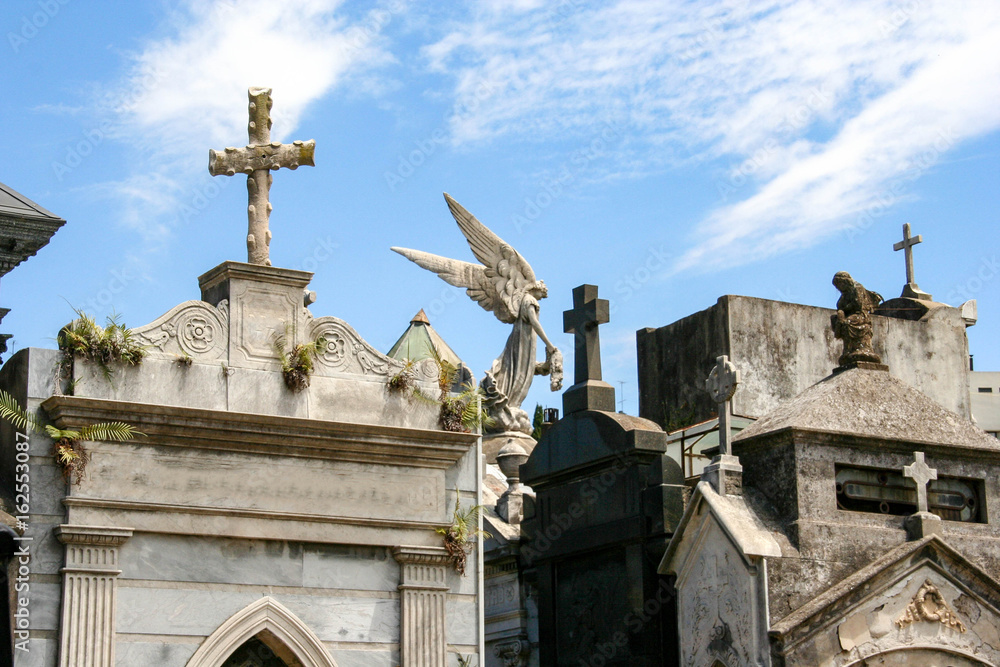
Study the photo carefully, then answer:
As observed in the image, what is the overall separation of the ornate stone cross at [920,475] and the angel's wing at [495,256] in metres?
6.13

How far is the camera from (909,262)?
78.3 ft

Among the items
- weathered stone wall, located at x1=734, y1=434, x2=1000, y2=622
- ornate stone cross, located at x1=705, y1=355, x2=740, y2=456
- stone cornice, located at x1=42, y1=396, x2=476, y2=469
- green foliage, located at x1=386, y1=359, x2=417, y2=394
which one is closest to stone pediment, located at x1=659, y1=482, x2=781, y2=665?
weathered stone wall, located at x1=734, y1=434, x2=1000, y2=622

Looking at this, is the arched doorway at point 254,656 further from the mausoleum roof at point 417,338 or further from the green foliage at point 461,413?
the mausoleum roof at point 417,338

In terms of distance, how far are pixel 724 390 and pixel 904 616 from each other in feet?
8.59

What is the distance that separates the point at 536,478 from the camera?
51.8 feet

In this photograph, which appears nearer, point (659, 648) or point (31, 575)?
point (31, 575)

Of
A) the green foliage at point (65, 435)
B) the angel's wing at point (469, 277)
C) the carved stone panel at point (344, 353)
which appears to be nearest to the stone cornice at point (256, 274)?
the carved stone panel at point (344, 353)

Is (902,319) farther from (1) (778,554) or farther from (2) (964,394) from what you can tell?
(1) (778,554)

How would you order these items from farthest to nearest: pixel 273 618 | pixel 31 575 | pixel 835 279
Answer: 1. pixel 835 279
2. pixel 273 618
3. pixel 31 575

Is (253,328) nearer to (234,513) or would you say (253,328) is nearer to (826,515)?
(234,513)

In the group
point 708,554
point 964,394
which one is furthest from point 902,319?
point 708,554

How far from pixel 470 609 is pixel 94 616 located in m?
3.26

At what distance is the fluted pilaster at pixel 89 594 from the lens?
10289 millimetres

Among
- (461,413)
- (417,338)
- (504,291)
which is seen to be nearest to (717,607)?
(461,413)
